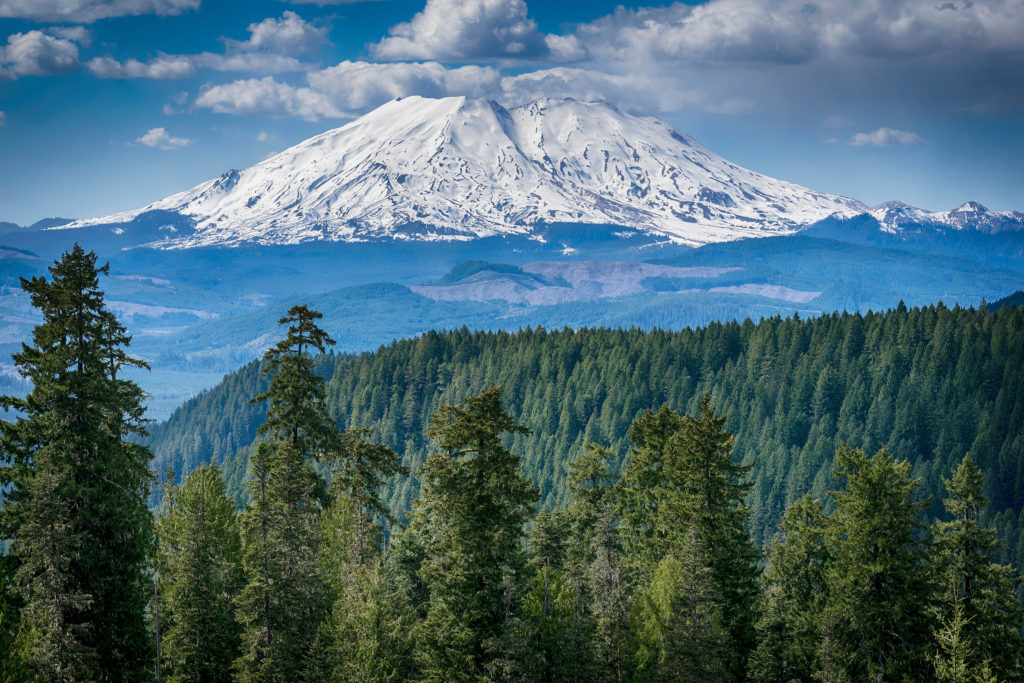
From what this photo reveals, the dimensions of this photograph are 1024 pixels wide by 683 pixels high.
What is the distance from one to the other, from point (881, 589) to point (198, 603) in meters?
24.6

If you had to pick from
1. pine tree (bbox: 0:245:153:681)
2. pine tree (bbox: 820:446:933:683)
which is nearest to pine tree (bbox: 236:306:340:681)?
pine tree (bbox: 0:245:153:681)

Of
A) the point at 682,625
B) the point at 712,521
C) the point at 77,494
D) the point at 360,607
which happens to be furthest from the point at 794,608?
the point at 77,494

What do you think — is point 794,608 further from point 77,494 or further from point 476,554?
point 77,494

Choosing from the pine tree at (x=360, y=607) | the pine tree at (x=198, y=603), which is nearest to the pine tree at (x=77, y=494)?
the pine tree at (x=198, y=603)

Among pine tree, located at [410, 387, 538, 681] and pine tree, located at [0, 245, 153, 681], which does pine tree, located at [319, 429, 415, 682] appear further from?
pine tree, located at [0, 245, 153, 681]

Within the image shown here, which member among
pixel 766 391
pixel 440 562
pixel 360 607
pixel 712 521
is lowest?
pixel 766 391

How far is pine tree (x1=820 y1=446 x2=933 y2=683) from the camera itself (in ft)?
116

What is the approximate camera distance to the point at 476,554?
31125 mm

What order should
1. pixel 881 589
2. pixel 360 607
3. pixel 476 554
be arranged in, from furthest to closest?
pixel 881 589, pixel 360 607, pixel 476 554

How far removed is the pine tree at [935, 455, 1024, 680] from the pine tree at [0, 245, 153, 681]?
1105 inches

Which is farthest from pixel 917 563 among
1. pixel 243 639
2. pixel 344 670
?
pixel 243 639

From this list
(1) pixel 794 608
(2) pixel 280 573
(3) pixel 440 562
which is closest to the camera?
(3) pixel 440 562

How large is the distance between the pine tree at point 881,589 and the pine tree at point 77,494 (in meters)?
24.5

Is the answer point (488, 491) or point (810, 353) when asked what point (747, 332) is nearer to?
point (810, 353)
